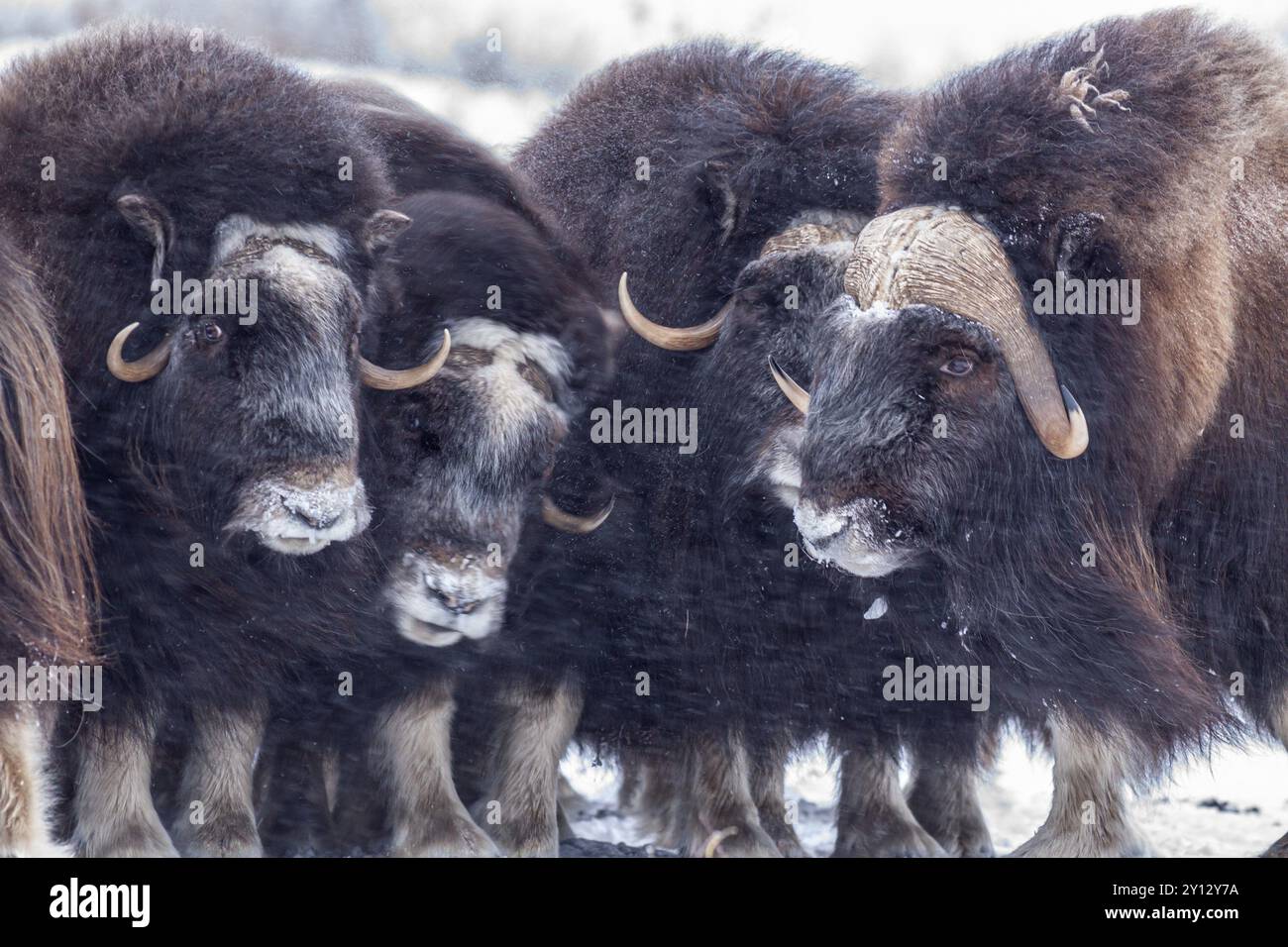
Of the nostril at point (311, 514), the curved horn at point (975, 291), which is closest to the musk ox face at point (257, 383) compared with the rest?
the nostril at point (311, 514)

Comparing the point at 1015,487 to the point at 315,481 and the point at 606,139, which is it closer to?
the point at 315,481

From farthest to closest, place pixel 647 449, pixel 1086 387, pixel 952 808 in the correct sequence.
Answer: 1. pixel 952 808
2. pixel 647 449
3. pixel 1086 387

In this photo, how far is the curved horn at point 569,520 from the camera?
2643 millimetres

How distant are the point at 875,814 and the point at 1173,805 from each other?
2.00 ft

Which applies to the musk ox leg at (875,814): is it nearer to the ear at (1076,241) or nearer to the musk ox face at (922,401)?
the musk ox face at (922,401)

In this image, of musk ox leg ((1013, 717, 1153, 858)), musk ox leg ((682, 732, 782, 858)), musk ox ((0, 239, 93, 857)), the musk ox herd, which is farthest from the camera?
musk ox leg ((682, 732, 782, 858))

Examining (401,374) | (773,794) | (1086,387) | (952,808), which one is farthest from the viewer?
(952,808)

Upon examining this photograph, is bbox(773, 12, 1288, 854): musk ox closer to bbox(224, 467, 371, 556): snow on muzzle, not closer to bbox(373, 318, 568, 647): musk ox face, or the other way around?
bbox(373, 318, 568, 647): musk ox face

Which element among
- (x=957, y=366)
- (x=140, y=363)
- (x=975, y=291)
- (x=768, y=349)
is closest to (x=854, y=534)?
(x=957, y=366)

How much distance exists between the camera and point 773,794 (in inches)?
117

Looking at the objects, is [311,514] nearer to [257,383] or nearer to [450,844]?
[257,383]

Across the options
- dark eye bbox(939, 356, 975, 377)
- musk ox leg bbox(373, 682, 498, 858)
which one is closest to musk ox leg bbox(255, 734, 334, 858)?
musk ox leg bbox(373, 682, 498, 858)

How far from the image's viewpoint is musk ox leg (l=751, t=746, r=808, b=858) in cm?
291
